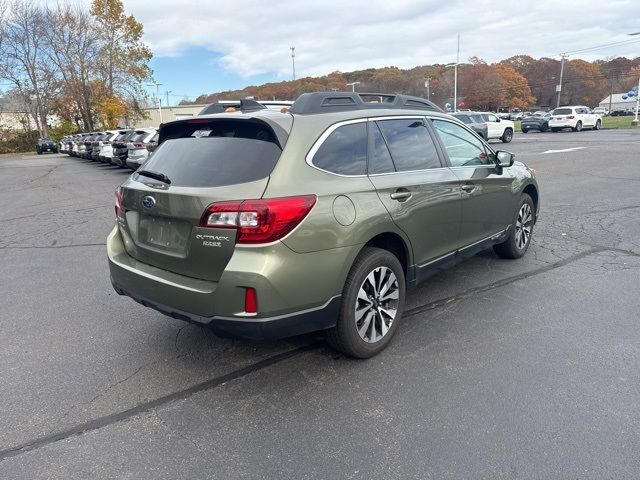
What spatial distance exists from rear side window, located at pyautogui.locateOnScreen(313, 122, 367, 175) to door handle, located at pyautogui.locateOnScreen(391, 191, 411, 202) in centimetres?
29

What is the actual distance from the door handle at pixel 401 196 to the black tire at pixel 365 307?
396mm

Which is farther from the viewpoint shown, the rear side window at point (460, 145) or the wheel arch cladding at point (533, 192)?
the wheel arch cladding at point (533, 192)

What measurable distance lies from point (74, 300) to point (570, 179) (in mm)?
11252

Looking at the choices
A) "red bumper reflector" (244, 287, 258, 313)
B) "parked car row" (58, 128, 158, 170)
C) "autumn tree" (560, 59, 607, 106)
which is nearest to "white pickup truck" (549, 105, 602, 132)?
"parked car row" (58, 128, 158, 170)

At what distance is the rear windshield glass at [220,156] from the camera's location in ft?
9.36

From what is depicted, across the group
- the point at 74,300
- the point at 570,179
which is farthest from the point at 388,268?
the point at 570,179

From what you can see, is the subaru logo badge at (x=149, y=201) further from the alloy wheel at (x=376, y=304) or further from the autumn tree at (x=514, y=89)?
the autumn tree at (x=514, y=89)

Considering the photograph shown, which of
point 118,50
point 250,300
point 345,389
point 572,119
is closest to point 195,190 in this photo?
point 250,300

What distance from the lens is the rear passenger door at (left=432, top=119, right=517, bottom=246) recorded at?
4.20 meters

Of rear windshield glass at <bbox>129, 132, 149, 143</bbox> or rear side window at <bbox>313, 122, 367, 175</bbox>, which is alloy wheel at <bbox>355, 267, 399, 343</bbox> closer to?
rear side window at <bbox>313, 122, 367, 175</bbox>

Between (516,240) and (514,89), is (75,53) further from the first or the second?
(514,89)

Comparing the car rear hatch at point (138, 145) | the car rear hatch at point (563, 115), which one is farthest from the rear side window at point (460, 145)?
the car rear hatch at point (563, 115)

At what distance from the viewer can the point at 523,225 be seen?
5453mm

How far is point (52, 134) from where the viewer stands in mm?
56719
